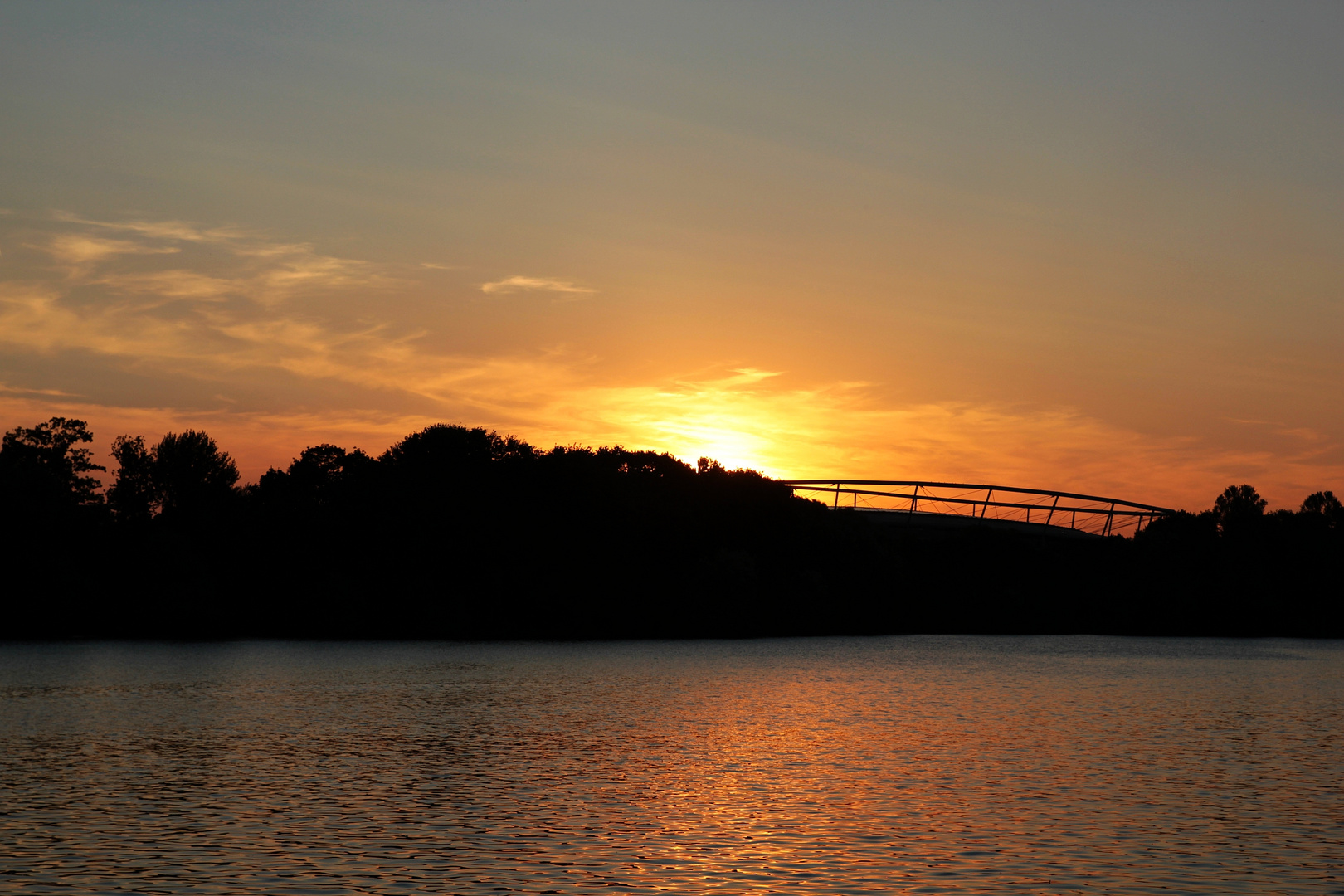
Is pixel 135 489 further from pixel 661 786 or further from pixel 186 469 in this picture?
pixel 661 786

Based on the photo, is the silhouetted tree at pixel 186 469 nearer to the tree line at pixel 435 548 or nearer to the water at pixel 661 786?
the tree line at pixel 435 548

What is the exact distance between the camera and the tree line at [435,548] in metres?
132

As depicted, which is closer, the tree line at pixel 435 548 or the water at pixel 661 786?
the water at pixel 661 786

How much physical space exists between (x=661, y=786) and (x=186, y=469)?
140856mm

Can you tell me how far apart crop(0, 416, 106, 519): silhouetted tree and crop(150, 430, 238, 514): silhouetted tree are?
25.2 ft

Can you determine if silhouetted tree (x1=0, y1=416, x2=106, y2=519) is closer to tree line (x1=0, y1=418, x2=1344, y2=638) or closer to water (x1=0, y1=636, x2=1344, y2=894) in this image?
tree line (x1=0, y1=418, x2=1344, y2=638)

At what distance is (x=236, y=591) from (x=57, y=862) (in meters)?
122

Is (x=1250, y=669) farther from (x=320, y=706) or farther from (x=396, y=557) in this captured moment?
(x=396, y=557)

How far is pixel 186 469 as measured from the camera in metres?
160

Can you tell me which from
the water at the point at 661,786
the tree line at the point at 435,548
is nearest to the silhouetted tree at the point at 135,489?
the tree line at the point at 435,548

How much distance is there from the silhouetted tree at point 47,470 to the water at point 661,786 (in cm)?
6112

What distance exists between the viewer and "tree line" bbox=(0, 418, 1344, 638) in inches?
5187

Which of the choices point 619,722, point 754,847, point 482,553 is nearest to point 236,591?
point 482,553

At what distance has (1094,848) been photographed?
2564 centimetres
